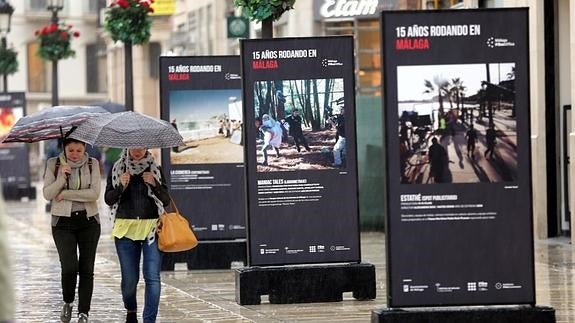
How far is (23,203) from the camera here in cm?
4000

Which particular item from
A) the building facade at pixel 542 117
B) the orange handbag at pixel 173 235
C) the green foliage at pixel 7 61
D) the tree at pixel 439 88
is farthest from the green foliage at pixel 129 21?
the green foliage at pixel 7 61

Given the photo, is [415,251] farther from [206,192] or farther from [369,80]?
[369,80]

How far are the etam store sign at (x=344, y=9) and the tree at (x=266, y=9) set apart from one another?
15706 millimetres

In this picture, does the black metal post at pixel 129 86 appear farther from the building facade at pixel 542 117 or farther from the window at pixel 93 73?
the window at pixel 93 73

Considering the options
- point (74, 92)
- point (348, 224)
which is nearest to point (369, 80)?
point (348, 224)

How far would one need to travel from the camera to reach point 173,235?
11664 mm

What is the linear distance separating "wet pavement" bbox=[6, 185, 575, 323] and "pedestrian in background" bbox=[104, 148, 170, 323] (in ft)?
4.29

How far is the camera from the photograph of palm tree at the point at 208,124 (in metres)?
17.9

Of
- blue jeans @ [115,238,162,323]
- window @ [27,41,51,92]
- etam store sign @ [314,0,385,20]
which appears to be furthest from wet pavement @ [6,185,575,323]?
window @ [27,41,51,92]

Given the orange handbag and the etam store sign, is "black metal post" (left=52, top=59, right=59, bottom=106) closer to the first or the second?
the etam store sign

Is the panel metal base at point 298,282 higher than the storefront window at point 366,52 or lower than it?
lower

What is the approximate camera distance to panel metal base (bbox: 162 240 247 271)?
18188 millimetres

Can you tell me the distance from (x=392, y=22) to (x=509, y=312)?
82.9 inches

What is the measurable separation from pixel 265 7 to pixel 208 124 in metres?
3.64
